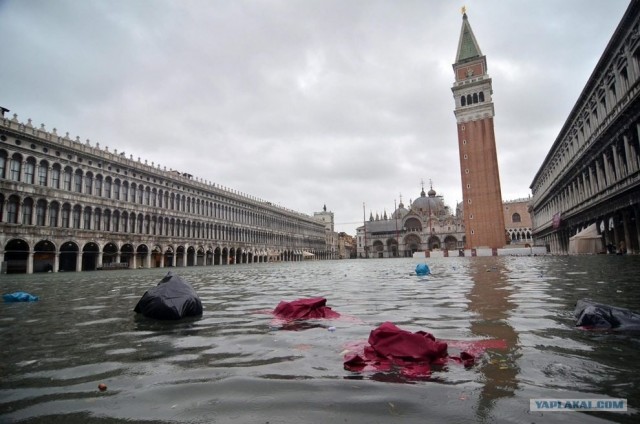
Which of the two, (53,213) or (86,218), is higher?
(53,213)

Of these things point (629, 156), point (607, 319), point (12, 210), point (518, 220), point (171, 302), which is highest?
point (518, 220)

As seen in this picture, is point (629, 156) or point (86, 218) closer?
point (629, 156)

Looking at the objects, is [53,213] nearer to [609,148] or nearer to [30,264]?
[30,264]

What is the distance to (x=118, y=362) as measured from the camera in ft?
12.7

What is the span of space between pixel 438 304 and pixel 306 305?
2672 mm

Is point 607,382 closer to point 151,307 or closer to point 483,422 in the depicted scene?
point 483,422

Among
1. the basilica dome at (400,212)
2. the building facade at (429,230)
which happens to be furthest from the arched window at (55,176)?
the basilica dome at (400,212)

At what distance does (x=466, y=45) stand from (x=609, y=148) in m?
55.1

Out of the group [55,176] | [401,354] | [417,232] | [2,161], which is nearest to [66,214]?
[55,176]

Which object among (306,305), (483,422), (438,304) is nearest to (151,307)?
(306,305)

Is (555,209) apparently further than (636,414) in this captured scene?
Yes

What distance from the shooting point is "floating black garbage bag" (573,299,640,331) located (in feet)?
15.3

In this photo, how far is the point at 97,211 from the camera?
41.6 m

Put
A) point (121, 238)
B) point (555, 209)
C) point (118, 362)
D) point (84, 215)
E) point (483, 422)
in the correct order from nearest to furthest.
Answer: point (483, 422), point (118, 362), point (84, 215), point (121, 238), point (555, 209)
